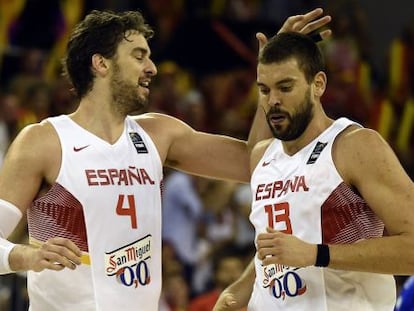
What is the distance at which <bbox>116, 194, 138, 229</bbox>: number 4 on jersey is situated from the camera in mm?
5520

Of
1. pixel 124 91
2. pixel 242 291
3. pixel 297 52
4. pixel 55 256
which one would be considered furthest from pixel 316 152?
pixel 55 256

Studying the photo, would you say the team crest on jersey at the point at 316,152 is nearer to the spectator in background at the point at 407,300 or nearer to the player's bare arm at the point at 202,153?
the player's bare arm at the point at 202,153

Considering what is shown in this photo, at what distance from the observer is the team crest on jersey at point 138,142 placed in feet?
18.7

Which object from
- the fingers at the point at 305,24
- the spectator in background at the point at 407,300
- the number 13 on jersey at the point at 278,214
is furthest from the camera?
the spectator in background at the point at 407,300

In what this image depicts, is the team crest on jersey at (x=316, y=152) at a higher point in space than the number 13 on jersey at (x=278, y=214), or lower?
higher

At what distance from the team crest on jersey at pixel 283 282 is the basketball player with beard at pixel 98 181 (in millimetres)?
564

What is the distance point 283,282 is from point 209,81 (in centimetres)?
719

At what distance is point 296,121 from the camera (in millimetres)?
5371

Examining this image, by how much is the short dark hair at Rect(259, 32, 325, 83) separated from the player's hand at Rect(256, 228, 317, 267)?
0.81 metres

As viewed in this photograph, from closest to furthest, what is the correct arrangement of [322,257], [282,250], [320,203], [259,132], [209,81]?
1. [282,250]
2. [322,257]
3. [320,203]
4. [259,132]
5. [209,81]

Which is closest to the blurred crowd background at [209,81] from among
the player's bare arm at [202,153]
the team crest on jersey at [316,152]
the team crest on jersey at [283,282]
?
the player's bare arm at [202,153]

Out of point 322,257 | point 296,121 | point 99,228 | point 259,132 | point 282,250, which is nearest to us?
point 282,250

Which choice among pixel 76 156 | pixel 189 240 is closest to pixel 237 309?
pixel 76 156

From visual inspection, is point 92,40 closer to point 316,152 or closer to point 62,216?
point 62,216
